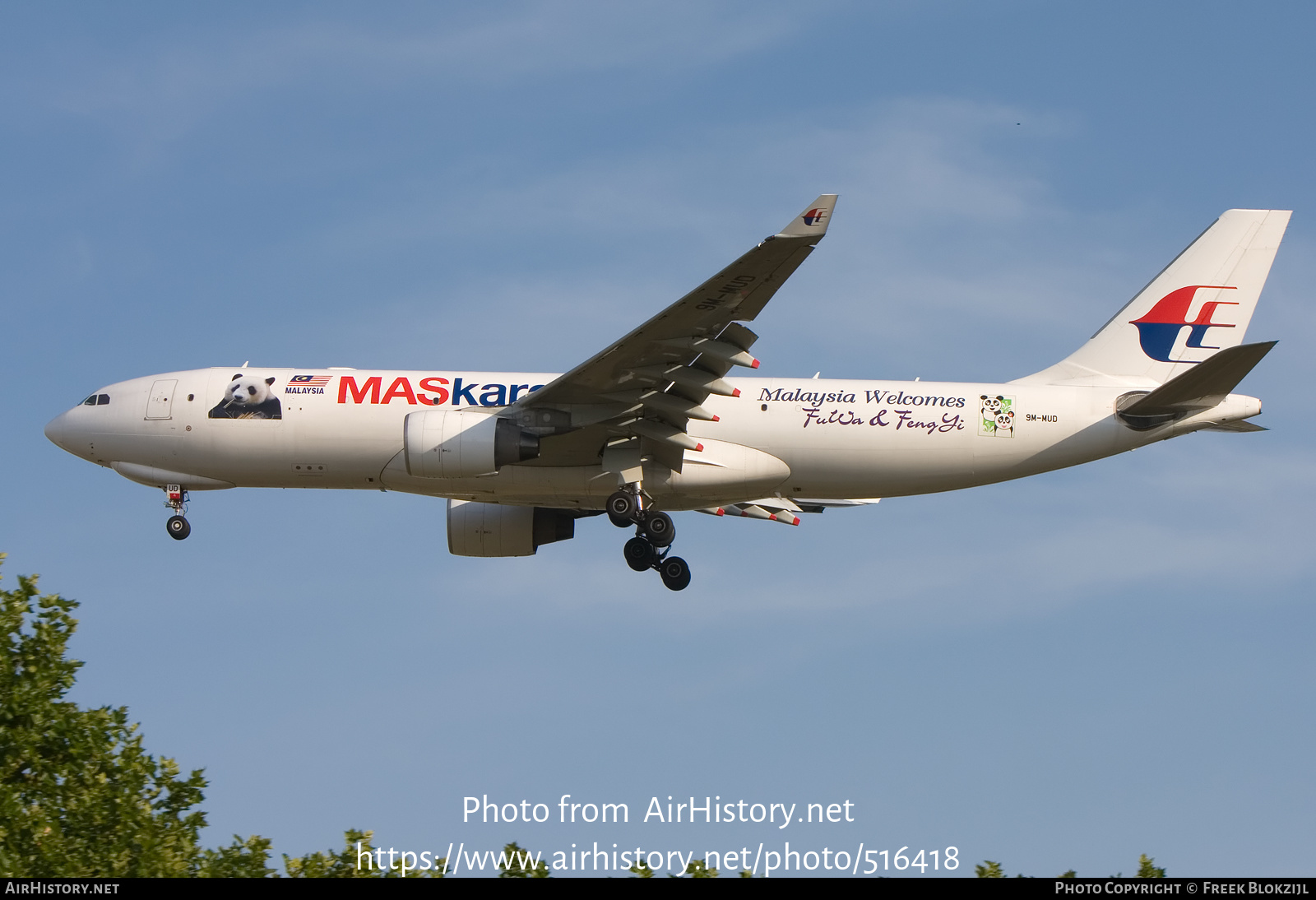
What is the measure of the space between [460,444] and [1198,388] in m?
15.4

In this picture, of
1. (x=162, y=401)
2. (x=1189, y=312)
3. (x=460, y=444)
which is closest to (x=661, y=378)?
(x=460, y=444)

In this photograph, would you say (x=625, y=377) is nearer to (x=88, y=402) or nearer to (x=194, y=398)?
(x=194, y=398)

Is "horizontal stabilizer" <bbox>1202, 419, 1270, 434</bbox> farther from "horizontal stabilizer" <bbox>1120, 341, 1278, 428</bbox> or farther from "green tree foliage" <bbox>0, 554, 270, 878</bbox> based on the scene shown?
"green tree foliage" <bbox>0, 554, 270, 878</bbox>

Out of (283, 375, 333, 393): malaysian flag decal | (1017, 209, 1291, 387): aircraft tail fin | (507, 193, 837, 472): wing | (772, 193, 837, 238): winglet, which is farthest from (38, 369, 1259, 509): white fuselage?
(772, 193, 837, 238): winglet

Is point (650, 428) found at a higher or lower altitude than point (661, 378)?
lower

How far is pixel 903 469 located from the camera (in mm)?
32188

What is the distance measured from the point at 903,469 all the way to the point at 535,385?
8327mm

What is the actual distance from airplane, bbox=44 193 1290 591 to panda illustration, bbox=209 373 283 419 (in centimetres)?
4

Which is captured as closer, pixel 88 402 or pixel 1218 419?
pixel 1218 419

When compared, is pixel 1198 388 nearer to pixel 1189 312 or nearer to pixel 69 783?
pixel 1189 312

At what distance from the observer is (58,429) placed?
34.5m
